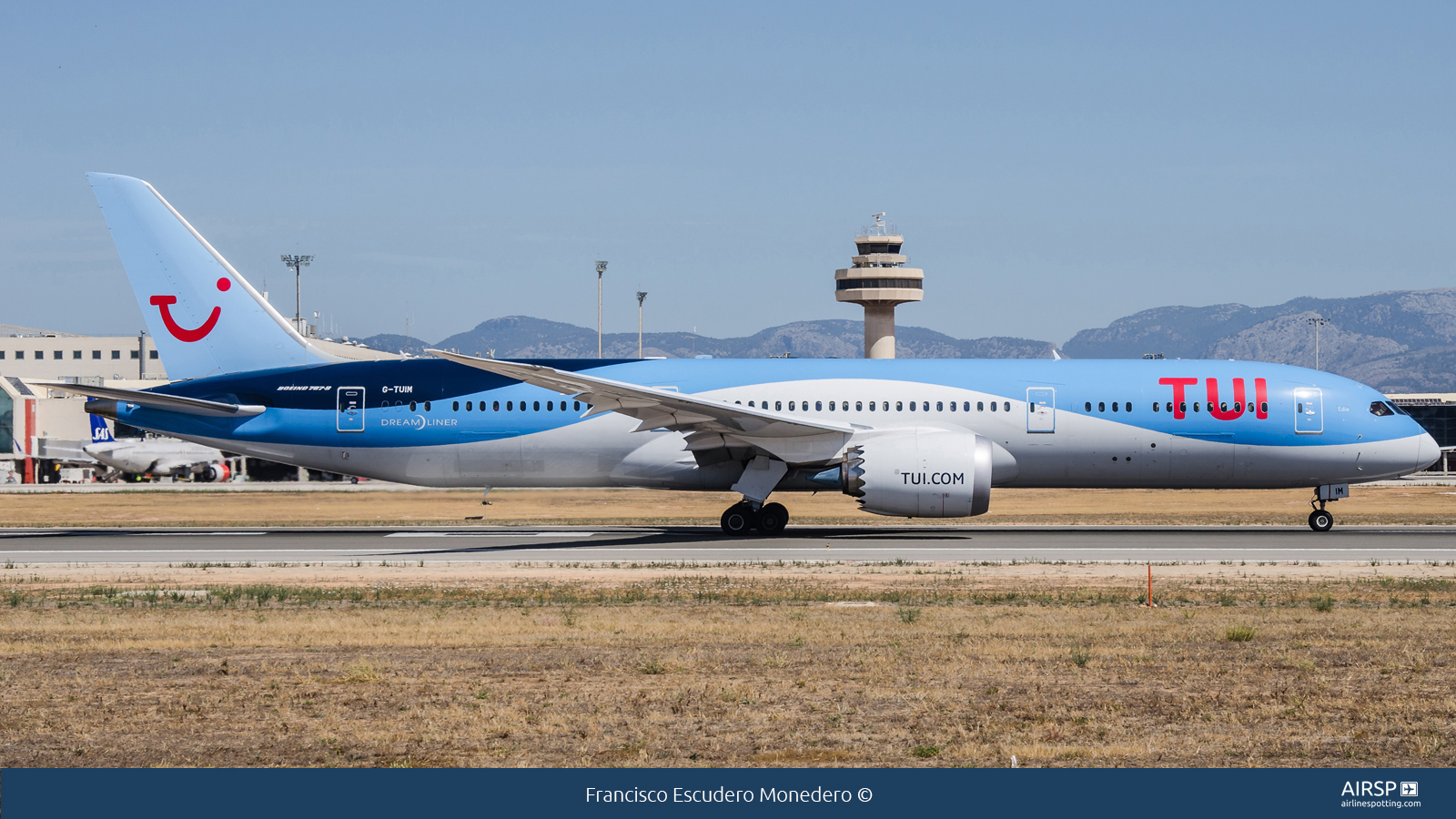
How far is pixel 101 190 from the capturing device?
29484 millimetres

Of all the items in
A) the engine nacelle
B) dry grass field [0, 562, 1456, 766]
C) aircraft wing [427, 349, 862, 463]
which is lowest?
dry grass field [0, 562, 1456, 766]

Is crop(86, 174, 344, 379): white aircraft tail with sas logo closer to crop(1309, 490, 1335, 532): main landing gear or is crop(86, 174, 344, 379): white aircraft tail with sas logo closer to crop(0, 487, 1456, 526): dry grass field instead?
crop(0, 487, 1456, 526): dry grass field

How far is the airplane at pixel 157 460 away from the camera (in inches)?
2872

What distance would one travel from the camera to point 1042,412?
92.8ft

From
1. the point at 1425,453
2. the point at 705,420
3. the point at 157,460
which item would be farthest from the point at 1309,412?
the point at 157,460

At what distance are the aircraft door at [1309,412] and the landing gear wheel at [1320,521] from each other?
7.17 ft

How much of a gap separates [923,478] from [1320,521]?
10365mm

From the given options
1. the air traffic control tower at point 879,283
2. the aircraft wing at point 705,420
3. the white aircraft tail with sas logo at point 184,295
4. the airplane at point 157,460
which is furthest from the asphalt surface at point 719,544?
the air traffic control tower at point 879,283

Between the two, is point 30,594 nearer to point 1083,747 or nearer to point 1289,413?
point 1083,747

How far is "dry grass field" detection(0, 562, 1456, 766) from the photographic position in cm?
881

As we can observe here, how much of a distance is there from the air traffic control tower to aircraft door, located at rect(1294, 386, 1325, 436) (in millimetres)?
78574

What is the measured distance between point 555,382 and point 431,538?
5124mm
